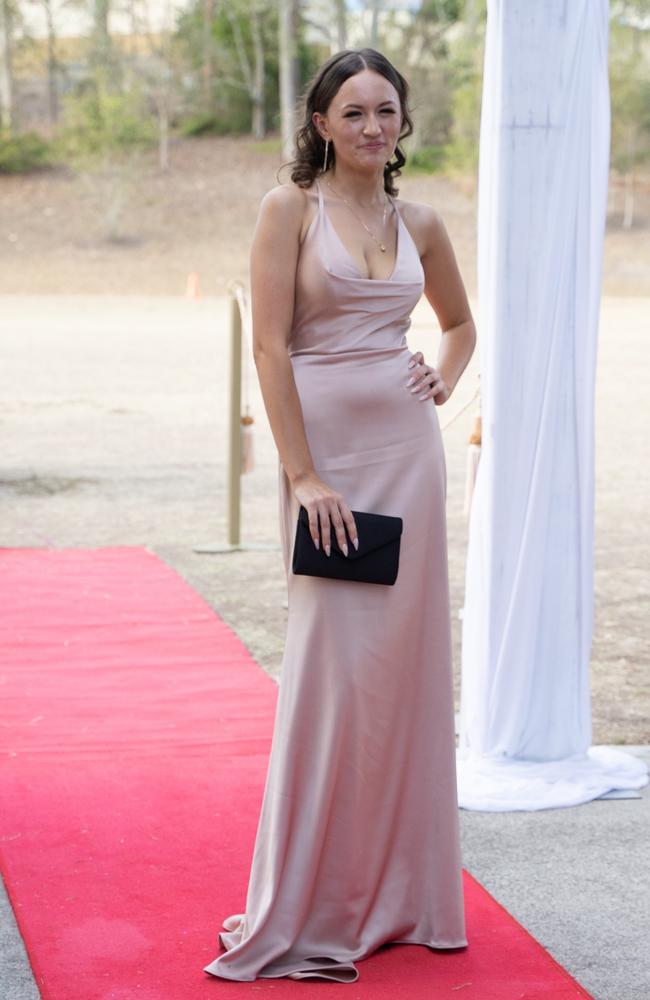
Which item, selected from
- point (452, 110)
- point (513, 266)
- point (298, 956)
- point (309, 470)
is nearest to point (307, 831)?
point (298, 956)

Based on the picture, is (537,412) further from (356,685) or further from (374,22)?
(374,22)

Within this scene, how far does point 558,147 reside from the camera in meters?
4.46

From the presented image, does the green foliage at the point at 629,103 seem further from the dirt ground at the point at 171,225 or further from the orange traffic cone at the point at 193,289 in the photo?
the orange traffic cone at the point at 193,289

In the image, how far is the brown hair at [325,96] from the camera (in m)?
3.13

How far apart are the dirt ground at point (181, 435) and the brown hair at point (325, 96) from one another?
2.70m

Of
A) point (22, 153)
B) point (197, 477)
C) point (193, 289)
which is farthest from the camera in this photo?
point (22, 153)

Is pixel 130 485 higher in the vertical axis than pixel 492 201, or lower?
lower

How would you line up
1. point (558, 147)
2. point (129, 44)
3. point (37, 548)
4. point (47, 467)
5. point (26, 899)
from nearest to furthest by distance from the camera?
point (26, 899)
point (558, 147)
point (37, 548)
point (47, 467)
point (129, 44)

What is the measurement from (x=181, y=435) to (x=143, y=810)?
8.63m

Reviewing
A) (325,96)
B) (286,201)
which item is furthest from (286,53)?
(286,201)

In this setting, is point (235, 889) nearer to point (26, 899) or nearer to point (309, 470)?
point (26, 899)

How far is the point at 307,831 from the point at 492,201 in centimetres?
218

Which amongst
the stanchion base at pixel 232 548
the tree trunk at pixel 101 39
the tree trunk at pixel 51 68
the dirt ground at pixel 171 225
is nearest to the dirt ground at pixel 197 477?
the stanchion base at pixel 232 548

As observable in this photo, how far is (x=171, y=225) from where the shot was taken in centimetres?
3947
